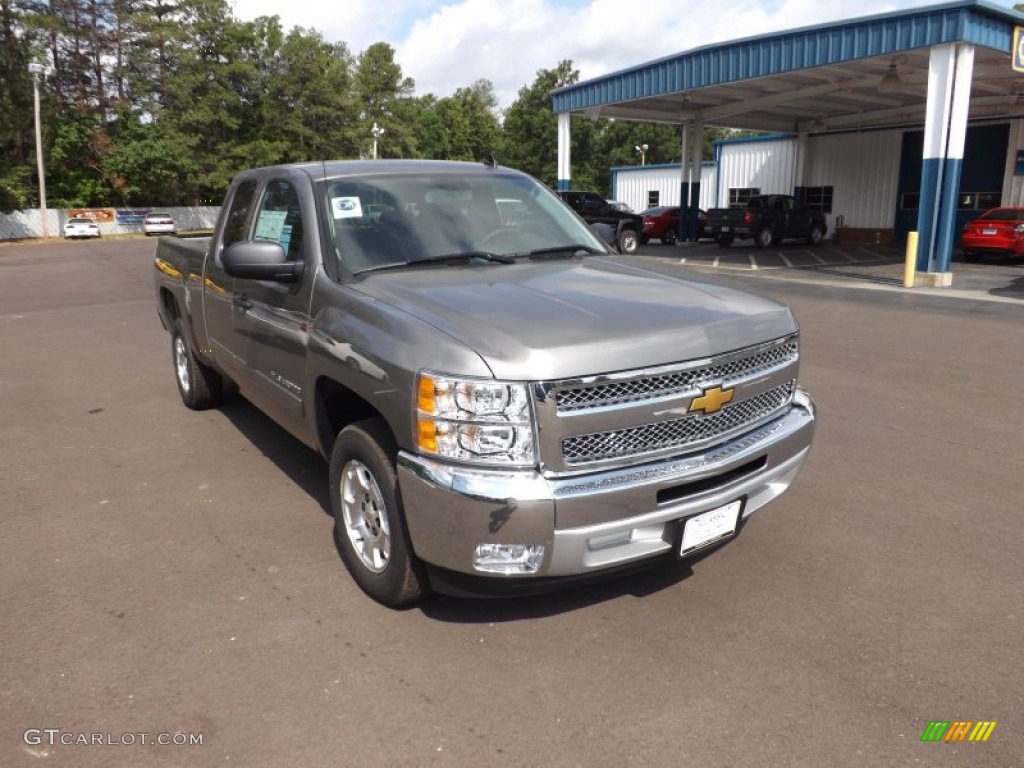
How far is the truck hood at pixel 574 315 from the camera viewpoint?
2.79 m

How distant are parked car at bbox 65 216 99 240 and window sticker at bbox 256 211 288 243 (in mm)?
44451

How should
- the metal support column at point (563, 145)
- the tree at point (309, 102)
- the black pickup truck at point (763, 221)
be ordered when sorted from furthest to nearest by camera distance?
the tree at point (309, 102)
the black pickup truck at point (763, 221)
the metal support column at point (563, 145)

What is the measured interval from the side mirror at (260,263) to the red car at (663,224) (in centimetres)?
2529

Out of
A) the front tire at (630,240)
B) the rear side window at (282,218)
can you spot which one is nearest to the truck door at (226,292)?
the rear side window at (282,218)

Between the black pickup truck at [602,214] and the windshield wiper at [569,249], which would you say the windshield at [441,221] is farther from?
the black pickup truck at [602,214]

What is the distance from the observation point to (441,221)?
4.09 metres

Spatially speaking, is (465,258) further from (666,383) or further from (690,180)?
(690,180)

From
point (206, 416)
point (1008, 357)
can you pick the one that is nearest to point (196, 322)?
point (206, 416)

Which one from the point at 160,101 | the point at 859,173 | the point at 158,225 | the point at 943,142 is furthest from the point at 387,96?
the point at 943,142

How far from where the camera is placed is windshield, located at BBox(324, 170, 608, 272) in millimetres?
3840

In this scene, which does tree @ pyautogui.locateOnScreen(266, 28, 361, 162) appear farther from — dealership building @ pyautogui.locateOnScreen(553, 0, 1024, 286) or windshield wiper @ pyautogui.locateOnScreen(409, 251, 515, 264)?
windshield wiper @ pyautogui.locateOnScreen(409, 251, 515, 264)

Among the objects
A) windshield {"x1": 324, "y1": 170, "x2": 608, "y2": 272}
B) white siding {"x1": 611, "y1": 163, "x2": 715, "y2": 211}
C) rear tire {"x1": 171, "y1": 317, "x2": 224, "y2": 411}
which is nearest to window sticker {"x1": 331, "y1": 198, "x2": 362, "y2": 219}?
windshield {"x1": 324, "y1": 170, "x2": 608, "y2": 272}

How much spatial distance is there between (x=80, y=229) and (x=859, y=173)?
128 feet

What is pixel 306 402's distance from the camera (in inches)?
150
